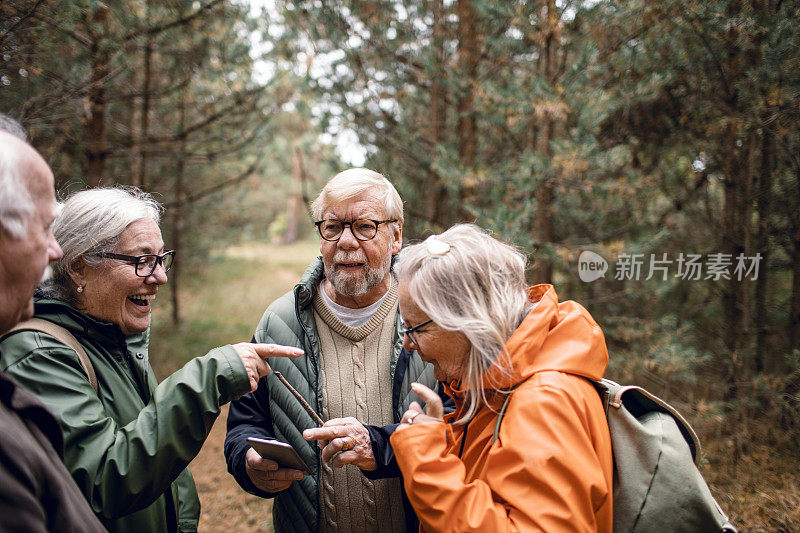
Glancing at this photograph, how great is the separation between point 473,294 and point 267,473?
109 cm

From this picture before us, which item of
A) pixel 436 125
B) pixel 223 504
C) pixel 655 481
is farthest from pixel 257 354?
pixel 436 125

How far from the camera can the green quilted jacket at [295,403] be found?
2043 millimetres

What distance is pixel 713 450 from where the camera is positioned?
445 centimetres

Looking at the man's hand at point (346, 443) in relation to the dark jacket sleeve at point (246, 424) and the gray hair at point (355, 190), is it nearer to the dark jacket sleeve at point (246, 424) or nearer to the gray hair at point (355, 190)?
the dark jacket sleeve at point (246, 424)

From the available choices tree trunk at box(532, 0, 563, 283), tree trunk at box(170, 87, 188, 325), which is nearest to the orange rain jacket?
tree trunk at box(532, 0, 563, 283)

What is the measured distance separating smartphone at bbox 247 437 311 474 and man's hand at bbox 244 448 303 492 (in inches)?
1.4

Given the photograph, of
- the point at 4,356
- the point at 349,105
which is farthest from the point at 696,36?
the point at 4,356

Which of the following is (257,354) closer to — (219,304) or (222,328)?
(222,328)

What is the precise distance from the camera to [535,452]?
124cm

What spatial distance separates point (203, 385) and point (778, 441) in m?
5.13

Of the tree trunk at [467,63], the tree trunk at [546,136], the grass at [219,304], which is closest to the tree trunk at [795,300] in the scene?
the tree trunk at [546,136]

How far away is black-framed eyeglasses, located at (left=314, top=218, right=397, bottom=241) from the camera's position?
225cm

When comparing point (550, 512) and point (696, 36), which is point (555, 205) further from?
point (550, 512)

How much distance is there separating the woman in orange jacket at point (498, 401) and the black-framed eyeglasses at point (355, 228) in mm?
580
